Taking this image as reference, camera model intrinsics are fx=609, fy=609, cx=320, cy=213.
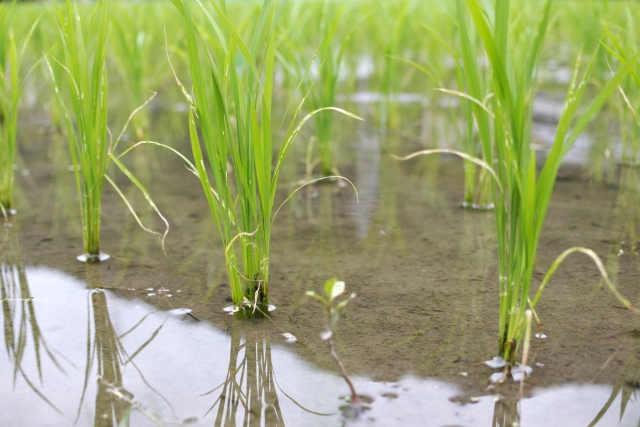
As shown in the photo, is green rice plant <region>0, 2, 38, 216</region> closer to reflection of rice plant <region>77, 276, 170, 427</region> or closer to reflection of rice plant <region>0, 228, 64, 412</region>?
reflection of rice plant <region>0, 228, 64, 412</region>

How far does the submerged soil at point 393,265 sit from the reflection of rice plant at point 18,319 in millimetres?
46

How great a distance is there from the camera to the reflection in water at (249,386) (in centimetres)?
84

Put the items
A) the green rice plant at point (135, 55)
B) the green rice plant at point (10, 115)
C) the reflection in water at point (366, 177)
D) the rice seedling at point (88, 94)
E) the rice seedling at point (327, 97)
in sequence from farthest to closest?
the green rice plant at point (135, 55) < the rice seedling at point (327, 97) < the reflection in water at point (366, 177) < the green rice plant at point (10, 115) < the rice seedling at point (88, 94)

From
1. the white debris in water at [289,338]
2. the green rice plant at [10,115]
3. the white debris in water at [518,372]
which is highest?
the green rice plant at [10,115]

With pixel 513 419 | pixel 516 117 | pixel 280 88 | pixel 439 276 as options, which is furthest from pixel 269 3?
pixel 280 88

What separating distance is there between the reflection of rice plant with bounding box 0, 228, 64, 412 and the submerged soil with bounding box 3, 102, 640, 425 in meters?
0.05

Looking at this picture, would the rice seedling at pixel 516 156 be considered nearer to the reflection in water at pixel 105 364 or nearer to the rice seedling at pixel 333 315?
the rice seedling at pixel 333 315

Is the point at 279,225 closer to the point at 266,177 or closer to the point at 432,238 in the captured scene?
the point at 432,238

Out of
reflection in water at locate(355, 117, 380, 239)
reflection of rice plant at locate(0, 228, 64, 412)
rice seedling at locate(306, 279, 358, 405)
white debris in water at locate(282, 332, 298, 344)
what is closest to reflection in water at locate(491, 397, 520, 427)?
rice seedling at locate(306, 279, 358, 405)

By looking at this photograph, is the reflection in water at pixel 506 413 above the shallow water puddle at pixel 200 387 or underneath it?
above

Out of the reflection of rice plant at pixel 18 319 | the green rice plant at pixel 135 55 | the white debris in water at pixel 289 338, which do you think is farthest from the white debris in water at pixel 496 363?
the green rice plant at pixel 135 55

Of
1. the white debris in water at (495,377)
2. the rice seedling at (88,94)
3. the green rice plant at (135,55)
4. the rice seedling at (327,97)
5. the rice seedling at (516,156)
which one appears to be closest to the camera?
the rice seedling at (516,156)

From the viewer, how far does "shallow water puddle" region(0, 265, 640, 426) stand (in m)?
0.84

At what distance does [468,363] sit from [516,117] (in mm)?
387
